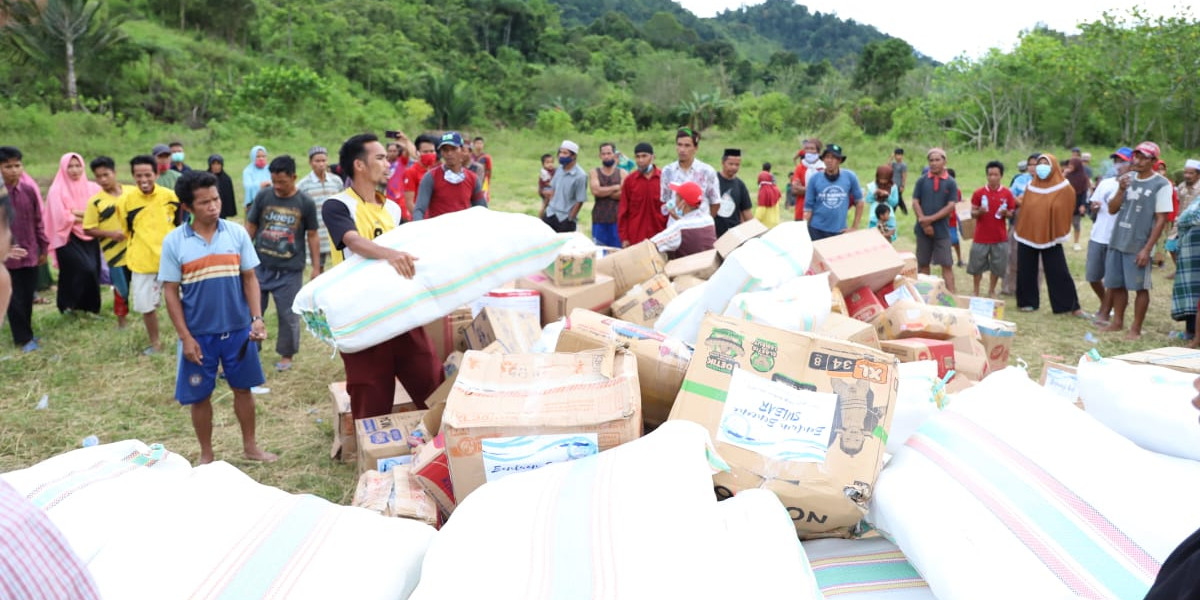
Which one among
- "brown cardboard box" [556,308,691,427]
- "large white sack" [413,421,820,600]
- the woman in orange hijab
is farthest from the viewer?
the woman in orange hijab

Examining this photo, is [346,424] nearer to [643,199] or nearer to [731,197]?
[643,199]

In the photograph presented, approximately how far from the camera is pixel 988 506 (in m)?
1.73

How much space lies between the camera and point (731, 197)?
240 inches

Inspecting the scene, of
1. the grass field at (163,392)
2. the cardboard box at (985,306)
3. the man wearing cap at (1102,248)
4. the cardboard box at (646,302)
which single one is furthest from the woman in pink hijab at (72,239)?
the man wearing cap at (1102,248)

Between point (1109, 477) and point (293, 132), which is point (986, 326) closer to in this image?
point (1109, 477)

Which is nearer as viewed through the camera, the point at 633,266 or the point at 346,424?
the point at 346,424

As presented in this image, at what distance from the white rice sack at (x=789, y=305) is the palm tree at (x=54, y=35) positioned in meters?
25.9

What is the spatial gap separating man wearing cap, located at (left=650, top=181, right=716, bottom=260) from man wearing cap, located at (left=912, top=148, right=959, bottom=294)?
2.56 metres

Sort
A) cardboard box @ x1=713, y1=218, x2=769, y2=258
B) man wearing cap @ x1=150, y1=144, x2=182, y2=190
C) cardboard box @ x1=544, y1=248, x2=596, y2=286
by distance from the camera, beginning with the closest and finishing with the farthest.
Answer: cardboard box @ x1=544, y1=248, x2=596, y2=286
cardboard box @ x1=713, y1=218, x2=769, y2=258
man wearing cap @ x1=150, y1=144, x2=182, y2=190

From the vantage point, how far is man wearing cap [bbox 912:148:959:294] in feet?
22.4

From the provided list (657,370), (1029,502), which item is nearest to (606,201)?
(657,370)

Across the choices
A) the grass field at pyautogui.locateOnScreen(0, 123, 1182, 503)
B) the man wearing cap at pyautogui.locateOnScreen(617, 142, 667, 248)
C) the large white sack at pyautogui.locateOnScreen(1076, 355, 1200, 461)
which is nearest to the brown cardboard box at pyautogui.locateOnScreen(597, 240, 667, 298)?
the man wearing cap at pyautogui.locateOnScreen(617, 142, 667, 248)

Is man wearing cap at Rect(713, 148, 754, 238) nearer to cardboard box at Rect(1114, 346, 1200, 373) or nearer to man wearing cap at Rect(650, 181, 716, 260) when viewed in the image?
man wearing cap at Rect(650, 181, 716, 260)

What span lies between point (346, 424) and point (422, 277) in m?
0.93
